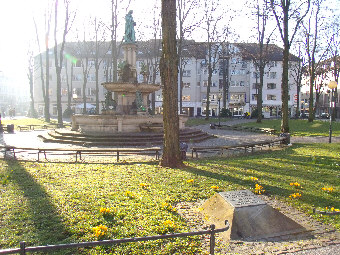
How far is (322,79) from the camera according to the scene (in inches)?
1907

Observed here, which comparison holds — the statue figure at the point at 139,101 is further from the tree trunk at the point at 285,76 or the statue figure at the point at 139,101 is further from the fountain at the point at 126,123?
the tree trunk at the point at 285,76

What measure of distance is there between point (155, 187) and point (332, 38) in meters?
36.2

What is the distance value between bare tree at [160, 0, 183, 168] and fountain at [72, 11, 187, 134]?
29.6 ft

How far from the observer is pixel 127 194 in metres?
6.47

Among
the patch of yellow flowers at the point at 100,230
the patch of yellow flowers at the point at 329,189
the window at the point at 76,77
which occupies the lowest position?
the patch of yellow flowers at the point at 329,189

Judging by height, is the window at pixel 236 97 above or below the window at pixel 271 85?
below

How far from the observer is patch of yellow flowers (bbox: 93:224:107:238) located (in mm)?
4508

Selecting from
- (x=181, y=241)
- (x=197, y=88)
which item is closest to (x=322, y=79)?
(x=197, y=88)

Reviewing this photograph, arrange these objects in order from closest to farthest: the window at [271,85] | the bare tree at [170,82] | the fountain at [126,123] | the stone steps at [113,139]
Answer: the bare tree at [170,82], the stone steps at [113,139], the fountain at [126,123], the window at [271,85]

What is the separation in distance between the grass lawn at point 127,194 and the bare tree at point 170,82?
0.68 metres

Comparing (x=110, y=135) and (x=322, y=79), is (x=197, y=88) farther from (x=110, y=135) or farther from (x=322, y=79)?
(x=110, y=135)

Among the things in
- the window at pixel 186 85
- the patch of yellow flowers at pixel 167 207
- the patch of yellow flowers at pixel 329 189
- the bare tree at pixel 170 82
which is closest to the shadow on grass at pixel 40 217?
the patch of yellow flowers at pixel 167 207

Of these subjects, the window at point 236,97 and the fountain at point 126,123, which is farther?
the window at point 236,97

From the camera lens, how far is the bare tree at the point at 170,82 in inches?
381
